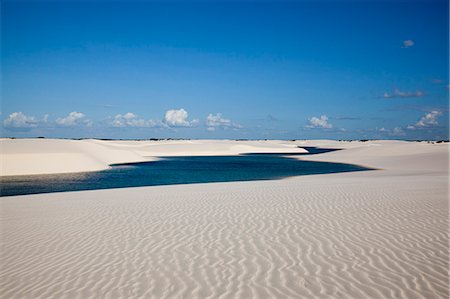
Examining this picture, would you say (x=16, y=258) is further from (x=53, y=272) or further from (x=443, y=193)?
(x=443, y=193)

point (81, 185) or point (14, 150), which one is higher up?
point (14, 150)

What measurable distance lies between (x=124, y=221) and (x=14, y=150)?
115ft

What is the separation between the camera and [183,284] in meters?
5.47

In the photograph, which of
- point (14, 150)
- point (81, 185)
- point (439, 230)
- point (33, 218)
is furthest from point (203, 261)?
point (14, 150)

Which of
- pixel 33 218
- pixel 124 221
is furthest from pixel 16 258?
pixel 33 218

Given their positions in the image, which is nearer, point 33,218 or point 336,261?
point 336,261

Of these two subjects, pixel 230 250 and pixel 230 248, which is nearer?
pixel 230 250

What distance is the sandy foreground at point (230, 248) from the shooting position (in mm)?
5352

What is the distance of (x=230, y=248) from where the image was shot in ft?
23.8

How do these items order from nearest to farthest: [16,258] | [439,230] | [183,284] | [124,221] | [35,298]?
[35,298]
[183,284]
[16,258]
[439,230]
[124,221]

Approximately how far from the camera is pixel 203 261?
6465 millimetres

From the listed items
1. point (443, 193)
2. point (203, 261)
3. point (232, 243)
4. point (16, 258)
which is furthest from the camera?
point (443, 193)

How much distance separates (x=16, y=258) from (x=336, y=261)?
642 centimetres

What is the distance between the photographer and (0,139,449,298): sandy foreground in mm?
5352
